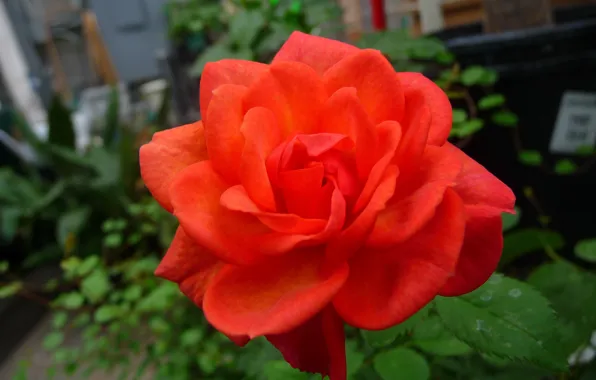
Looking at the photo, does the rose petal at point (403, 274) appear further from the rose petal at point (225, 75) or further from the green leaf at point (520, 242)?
the green leaf at point (520, 242)

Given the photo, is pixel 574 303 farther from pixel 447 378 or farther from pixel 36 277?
pixel 36 277

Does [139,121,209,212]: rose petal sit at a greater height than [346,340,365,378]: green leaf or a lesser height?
greater

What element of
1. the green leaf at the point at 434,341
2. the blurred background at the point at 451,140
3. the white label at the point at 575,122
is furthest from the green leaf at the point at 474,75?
the green leaf at the point at 434,341

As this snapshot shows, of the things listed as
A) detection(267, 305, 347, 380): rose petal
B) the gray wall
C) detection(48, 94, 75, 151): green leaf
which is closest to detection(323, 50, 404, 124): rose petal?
detection(267, 305, 347, 380): rose petal

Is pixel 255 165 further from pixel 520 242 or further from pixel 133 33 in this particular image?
pixel 133 33

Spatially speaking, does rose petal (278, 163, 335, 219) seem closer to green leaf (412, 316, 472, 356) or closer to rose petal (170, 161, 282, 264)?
rose petal (170, 161, 282, 264)

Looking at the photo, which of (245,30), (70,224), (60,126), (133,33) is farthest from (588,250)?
(133,33)
